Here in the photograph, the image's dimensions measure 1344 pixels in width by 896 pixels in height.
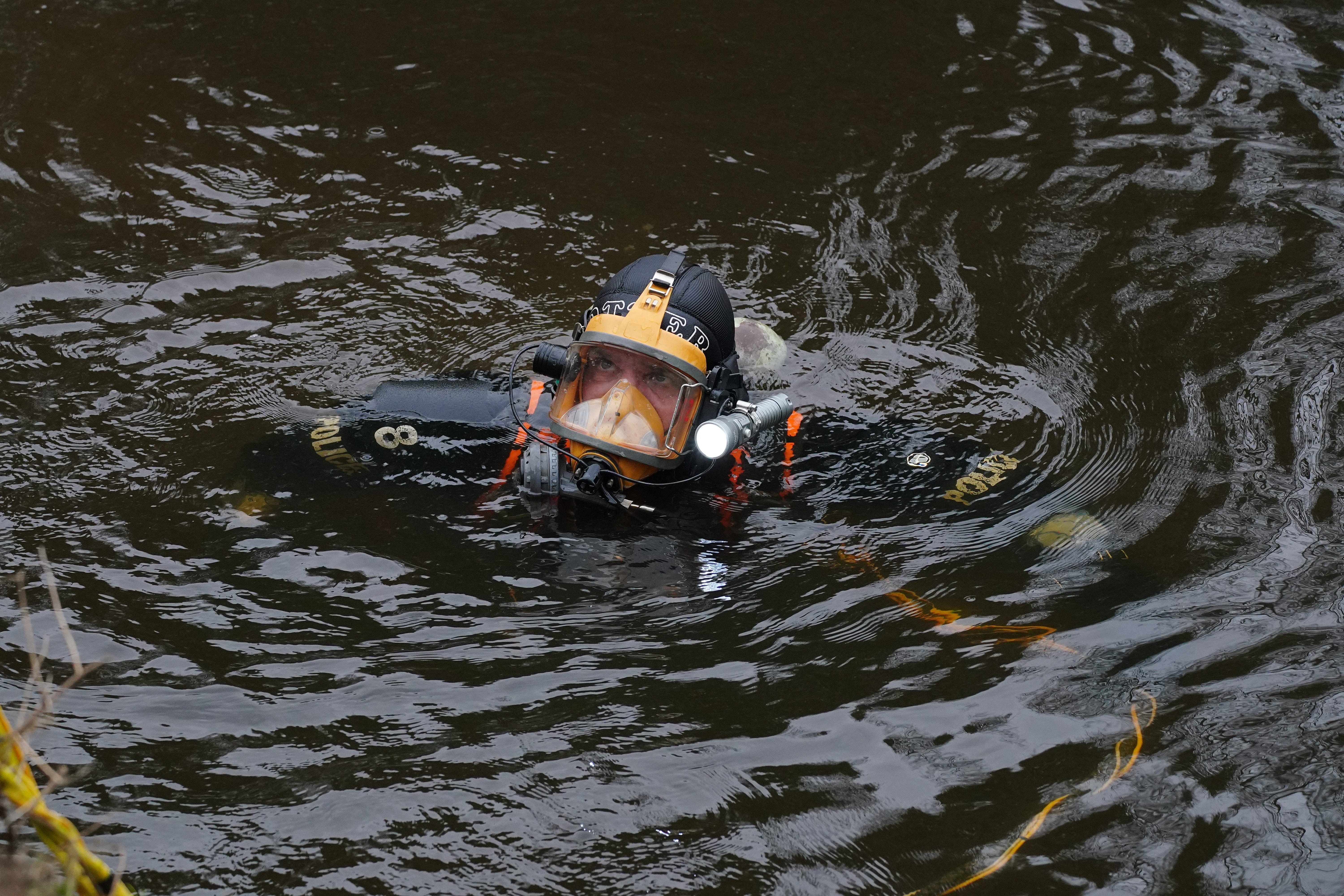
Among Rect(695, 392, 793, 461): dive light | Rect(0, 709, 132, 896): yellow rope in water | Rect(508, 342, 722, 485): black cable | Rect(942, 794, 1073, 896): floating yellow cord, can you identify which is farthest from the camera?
Rect(508, 342, 722, 485): black cable

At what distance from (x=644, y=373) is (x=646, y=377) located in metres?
0.02

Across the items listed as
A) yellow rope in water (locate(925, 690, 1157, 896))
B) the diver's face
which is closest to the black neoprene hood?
the diver's face

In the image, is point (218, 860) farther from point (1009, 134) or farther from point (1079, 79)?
point (1079, 79)

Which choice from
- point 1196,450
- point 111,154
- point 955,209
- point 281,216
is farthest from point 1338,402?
point 111,154

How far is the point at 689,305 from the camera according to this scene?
4637 mm

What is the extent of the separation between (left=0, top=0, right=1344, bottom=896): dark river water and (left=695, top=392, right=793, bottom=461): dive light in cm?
40

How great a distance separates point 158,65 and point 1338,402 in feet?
24.5

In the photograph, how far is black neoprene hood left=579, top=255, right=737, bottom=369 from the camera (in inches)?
181

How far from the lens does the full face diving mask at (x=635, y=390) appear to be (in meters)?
4.45

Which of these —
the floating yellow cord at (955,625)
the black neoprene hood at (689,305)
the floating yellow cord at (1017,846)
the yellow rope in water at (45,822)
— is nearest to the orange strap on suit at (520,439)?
the black neoprene hood at (689,305)

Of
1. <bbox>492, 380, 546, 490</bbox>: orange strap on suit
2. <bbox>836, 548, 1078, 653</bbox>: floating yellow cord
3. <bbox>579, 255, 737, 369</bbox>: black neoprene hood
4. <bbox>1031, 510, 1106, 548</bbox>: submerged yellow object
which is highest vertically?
<bbox>579, 255, 737, 369</bbox>: black neoprene hood

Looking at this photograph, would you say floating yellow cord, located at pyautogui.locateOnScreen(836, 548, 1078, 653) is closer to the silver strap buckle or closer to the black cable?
the black cable

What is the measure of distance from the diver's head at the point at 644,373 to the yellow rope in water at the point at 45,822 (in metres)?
2.77

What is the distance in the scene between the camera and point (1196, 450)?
504 centimetres
